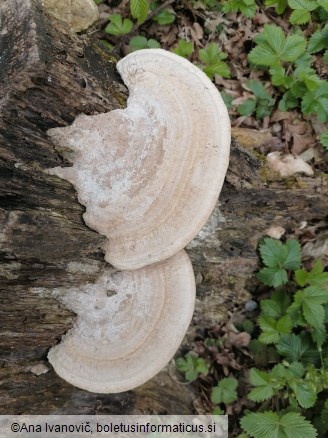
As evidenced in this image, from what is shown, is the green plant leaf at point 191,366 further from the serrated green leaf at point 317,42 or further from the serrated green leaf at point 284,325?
the serrated green leaf at point 317,42

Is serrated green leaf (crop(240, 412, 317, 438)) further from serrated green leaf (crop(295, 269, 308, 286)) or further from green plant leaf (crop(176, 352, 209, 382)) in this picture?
serrated green leaf (crop(295, 269, 308, 286))

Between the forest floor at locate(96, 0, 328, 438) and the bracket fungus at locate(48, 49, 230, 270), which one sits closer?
the bracket fungus at locate(48, 49, 230, 270)

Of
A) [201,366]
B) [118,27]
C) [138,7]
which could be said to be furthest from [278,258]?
[118,27]

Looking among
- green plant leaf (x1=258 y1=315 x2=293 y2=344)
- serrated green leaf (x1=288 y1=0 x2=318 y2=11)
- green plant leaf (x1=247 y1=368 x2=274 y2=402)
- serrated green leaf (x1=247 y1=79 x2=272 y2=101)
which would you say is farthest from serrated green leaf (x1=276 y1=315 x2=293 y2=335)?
serrated green leaf (x1=288 y1=0 x2=318 y2=11)

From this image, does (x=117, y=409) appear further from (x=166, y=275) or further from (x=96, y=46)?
(x=96, y=46)

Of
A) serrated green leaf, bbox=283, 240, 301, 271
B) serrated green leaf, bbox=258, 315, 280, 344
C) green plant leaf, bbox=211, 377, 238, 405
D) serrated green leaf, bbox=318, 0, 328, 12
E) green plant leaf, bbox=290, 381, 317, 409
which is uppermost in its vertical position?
serrated green leaf, bbox=318, 0, 328, 12

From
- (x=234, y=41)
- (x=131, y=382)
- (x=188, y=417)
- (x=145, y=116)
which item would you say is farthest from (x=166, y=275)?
(x=234, y=41)
